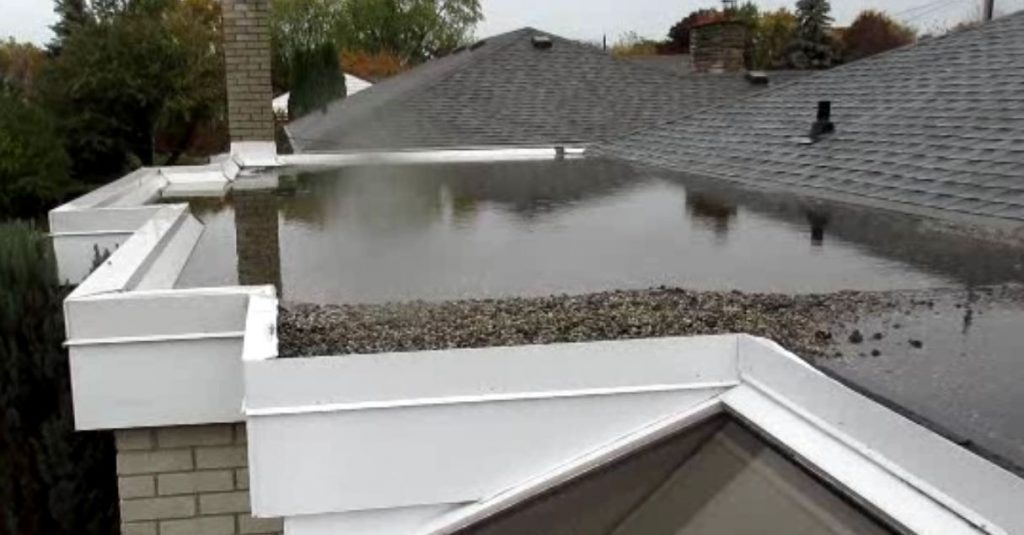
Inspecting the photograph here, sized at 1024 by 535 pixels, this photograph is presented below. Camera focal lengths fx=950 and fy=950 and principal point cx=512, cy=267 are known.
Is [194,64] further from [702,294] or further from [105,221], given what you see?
[702,294]

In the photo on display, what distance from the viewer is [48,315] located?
514cm

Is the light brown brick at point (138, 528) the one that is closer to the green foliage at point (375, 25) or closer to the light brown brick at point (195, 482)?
the light brown brick at point (195, 482)

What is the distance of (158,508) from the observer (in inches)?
158

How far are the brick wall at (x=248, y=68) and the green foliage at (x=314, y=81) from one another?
1669 cm

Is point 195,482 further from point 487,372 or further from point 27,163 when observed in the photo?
point 27,163

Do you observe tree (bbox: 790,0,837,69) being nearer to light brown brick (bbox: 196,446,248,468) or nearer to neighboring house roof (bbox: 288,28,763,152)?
neighboring house roof (bbox: 288,28,763,152)

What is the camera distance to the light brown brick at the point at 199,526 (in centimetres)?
405

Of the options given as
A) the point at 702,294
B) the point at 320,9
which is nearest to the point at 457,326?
the point at 702,294

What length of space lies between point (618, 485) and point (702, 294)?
1.39 meters

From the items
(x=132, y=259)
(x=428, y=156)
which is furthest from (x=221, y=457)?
(x=428, y=156)

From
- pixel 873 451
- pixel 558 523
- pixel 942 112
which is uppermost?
pixel 942 112

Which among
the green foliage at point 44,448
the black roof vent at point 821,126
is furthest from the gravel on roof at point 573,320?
the black roof vent at point 821,126

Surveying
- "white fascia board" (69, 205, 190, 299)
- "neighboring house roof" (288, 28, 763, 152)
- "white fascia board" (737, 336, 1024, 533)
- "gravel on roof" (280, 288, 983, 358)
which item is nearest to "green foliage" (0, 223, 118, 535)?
"white fascia board" (69, 205, 190, 299)

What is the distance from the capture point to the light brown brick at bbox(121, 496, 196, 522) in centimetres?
399
